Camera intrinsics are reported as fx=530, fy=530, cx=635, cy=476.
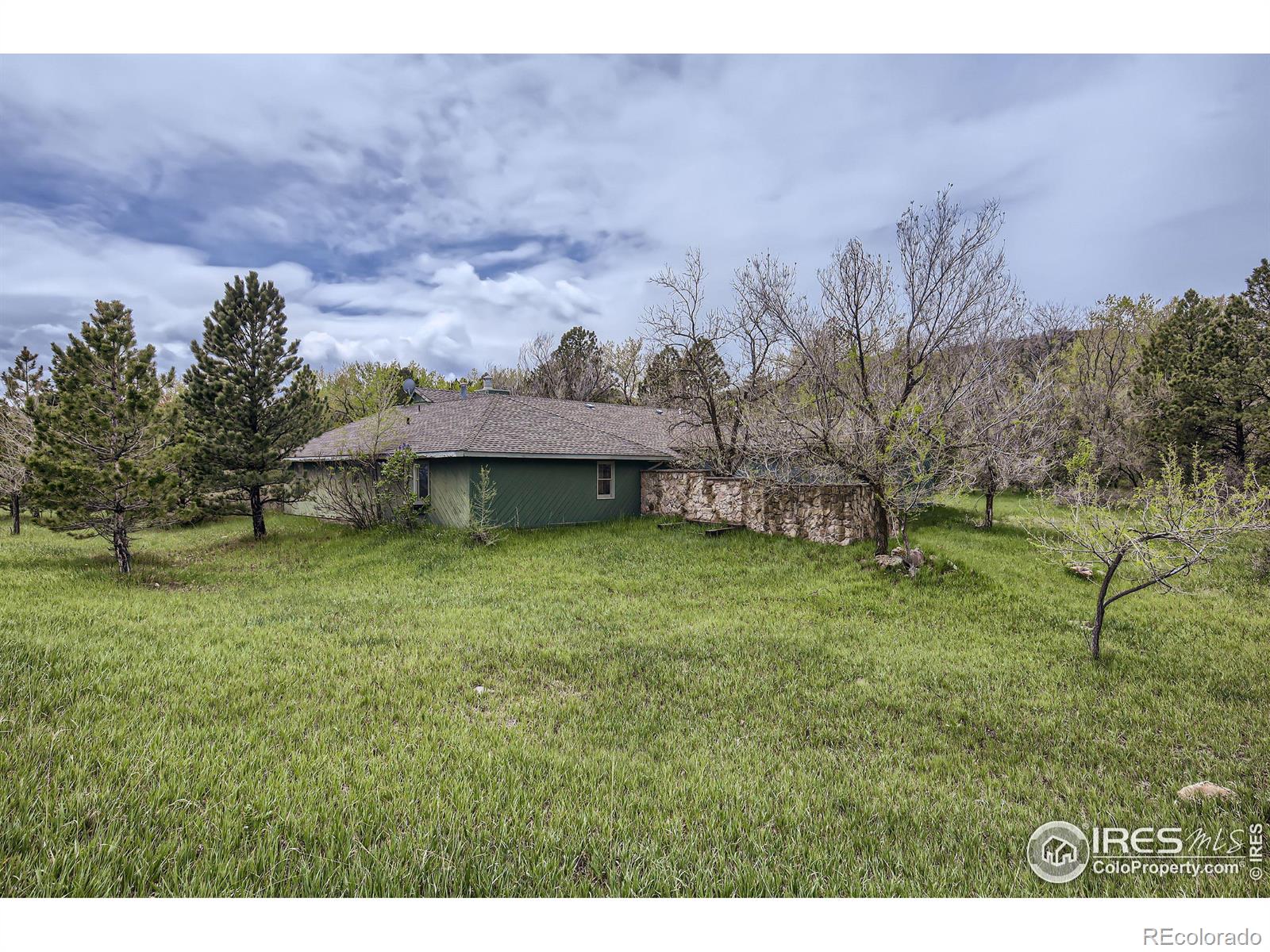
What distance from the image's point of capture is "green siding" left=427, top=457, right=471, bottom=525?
1456cm

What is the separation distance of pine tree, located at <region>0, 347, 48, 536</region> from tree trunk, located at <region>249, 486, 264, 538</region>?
432 cm

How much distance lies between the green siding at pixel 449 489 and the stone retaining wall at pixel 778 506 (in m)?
6.13

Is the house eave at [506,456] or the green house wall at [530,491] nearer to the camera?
the house eave at [506,456]

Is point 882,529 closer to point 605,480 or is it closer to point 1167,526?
point 1167,526

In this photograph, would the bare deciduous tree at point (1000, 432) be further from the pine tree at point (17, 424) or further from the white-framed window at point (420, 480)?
the pine tree at point (17, 424)

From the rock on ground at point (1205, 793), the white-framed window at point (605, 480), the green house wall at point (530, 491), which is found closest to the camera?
the rock on ground at point (1205, 793)

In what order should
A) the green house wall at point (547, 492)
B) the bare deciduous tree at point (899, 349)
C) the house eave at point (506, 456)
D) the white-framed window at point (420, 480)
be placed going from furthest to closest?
the white-framed window at point (420, 480) → the green house wall at point (547, 492) → the house eave at point (506, 456) → the bare deciduous tree at point (899, 349)

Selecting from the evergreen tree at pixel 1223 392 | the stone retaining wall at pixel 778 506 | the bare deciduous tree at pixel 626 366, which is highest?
the bare deciduous tree at pixel 626 366

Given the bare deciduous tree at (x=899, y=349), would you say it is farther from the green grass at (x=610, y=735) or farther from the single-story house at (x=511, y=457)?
the single-story house at (x=511, y=457)

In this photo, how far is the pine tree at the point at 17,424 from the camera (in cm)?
1376

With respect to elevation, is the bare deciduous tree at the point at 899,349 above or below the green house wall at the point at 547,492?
above

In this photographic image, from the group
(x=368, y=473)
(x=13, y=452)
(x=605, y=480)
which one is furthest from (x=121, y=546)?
(x=605, y=480)

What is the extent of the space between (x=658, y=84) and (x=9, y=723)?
7251mm

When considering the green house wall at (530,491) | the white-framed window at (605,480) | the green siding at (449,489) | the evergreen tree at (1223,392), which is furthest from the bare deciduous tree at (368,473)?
the evergreen tree at (1223,392)
